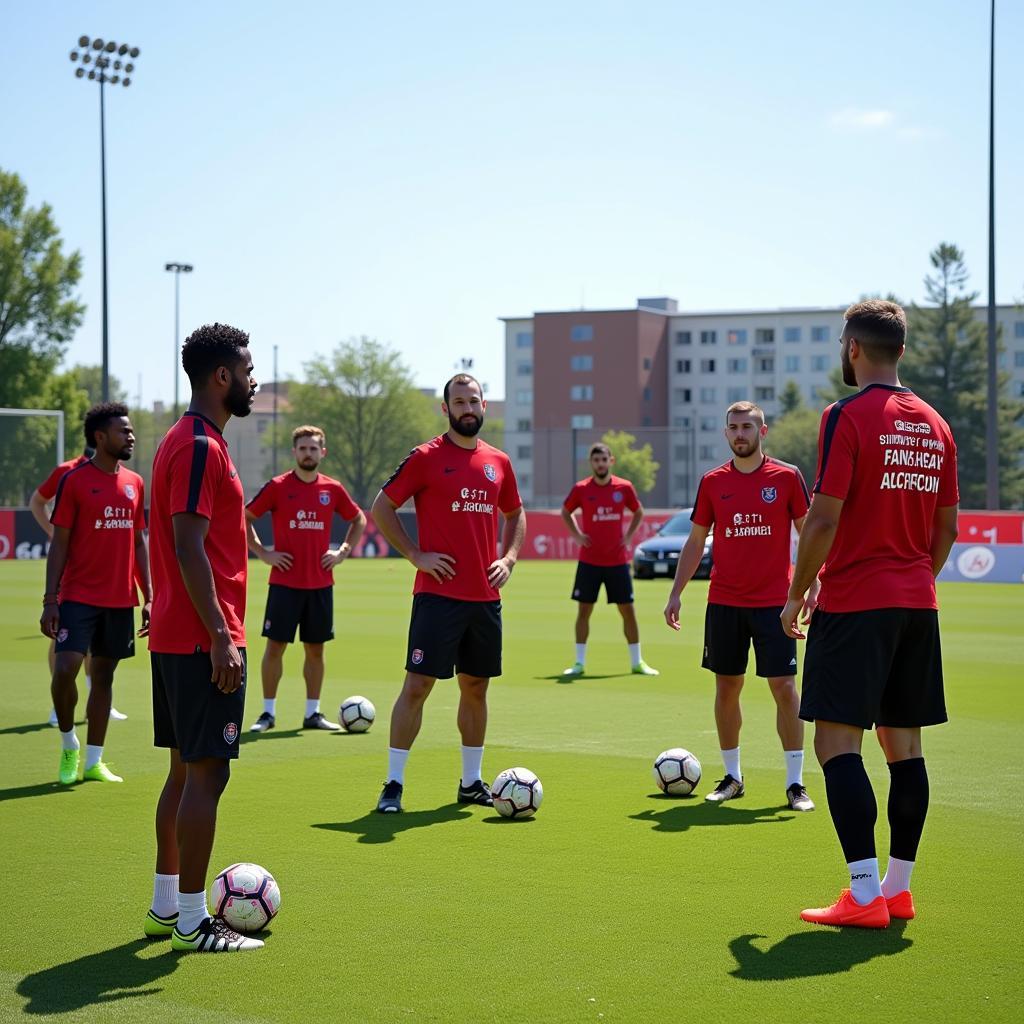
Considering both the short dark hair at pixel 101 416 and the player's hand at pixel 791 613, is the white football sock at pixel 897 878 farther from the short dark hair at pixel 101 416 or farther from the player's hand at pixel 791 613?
the short dark hair at pixel 101 416

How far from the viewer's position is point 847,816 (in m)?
5.82

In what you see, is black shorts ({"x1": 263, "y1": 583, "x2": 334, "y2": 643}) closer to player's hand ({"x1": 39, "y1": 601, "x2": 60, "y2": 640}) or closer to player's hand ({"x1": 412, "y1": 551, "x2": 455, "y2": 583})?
player's hand ({"x1": 39, "y1": 601, "x2": 60, "y2": 640})

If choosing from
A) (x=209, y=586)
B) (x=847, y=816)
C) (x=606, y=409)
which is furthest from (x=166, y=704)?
(x=606, y=409)

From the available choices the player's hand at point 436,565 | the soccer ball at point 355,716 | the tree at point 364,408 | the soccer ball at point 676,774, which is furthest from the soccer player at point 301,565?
the tree at point 364,408

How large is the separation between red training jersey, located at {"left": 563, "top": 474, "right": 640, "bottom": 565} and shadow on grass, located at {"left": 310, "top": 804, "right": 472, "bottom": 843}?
8.04 meters

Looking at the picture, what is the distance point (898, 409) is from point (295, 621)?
7.30 m

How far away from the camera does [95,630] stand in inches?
372

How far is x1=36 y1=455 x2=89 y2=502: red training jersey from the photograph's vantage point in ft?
32.1

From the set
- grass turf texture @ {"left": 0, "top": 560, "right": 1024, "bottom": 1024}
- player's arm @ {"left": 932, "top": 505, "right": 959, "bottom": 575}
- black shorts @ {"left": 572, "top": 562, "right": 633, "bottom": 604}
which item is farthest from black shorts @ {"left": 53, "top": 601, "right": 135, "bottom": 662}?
black shorts @ {"left": 572, "top": 562, "right": 633, "bottom": 604}

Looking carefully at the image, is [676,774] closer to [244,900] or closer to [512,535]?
[512,535]

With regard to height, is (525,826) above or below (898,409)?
below

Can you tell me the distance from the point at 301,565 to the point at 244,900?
6.52m

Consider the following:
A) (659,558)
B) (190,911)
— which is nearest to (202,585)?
(190,911)

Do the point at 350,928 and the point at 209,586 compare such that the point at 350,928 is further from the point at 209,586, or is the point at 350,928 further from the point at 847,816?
the point at 847,816
